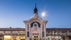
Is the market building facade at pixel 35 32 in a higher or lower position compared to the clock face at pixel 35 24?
lower

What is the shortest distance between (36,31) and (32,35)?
1296 millimetres

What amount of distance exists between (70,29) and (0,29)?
16.8 meters

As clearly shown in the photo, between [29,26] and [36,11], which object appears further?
[36,11]

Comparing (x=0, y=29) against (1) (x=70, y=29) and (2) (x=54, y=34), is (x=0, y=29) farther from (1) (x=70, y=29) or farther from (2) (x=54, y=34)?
(1) (x=70, y=29)

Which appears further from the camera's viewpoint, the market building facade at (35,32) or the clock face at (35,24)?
the clock face at (35,24)

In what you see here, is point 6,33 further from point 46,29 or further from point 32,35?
point 46,29

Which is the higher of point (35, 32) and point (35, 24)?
point (35, 24)

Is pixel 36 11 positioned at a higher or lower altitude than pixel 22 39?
higher

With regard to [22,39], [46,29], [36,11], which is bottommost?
[22,39]

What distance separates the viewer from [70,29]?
3694 cm

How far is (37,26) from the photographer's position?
35.8 metres

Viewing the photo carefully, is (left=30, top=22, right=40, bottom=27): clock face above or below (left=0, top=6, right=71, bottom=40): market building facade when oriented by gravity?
above

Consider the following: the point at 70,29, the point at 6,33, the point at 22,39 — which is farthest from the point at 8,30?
the point at 70,29

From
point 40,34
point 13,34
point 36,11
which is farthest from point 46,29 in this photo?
point 13,34
